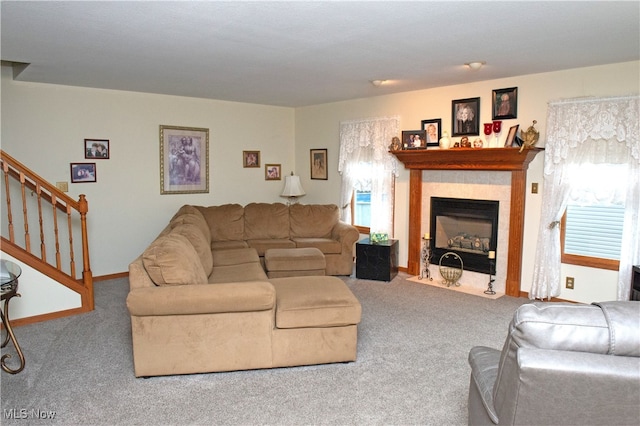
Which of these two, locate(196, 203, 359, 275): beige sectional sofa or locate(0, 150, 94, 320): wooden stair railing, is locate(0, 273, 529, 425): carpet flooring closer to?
locate(0, 150, 94, 320): wooden stair railing

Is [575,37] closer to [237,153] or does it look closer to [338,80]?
[338,80]

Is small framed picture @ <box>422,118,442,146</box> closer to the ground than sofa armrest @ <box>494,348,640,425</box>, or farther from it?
farther from it

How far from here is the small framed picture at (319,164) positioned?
688 cm

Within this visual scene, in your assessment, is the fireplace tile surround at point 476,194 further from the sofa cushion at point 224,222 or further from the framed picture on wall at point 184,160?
the framed picture on wall at point 184,160

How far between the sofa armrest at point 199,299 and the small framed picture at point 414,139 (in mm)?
3233

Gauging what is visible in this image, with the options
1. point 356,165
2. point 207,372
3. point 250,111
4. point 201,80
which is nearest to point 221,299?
point 207,372

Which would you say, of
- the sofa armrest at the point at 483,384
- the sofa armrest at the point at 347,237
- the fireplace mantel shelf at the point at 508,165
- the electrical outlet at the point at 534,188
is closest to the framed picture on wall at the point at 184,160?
the sofa armrest at the point at 347,237

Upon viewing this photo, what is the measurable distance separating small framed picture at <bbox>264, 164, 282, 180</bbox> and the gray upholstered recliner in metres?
5.82

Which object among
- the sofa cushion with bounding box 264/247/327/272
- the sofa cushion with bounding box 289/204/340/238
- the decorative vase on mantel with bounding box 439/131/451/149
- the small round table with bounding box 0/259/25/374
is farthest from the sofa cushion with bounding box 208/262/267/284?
the decorative vase on mantel with bounding box 439/131/451/149

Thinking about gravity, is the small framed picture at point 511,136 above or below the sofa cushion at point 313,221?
above

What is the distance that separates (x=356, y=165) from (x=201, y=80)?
2.46 metres

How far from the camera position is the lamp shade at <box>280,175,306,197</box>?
694 cm

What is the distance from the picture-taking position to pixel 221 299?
2852mm

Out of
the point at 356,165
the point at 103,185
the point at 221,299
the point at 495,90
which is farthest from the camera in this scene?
the point at 356,165
